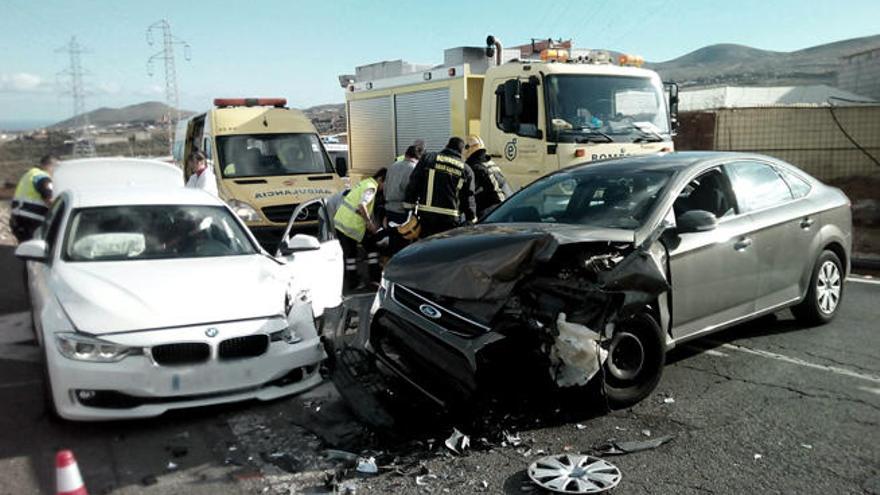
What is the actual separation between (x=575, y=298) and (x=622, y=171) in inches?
70.5

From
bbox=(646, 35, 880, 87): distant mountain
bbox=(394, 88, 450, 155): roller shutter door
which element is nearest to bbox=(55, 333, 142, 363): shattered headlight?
bbox=(394, 88, 450, 155): roller shutter door

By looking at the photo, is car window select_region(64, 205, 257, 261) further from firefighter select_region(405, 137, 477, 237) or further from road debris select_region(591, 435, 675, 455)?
road debris select_region(591, 435, 675, 455)

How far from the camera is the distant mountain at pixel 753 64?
9231 centimetres

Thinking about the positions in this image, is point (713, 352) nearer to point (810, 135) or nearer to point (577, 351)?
point (577, 351)

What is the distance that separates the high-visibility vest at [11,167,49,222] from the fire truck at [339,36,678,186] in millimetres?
5220

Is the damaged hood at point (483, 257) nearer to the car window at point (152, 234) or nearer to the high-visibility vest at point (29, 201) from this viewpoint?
the car window at point (152, 234)

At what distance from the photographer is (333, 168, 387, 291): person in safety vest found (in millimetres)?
8156

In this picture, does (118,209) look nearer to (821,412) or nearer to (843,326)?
(821,412)

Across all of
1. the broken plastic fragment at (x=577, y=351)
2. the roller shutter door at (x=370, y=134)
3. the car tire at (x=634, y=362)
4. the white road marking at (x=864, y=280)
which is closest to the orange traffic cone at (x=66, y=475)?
the broken plastic fragment at (x=577, y=351)

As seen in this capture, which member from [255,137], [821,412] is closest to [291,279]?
[821,412]

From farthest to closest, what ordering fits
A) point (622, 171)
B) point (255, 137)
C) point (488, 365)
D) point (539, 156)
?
point (255, 137) → point (539, 156) → point (622, 171) → point (488, 365)

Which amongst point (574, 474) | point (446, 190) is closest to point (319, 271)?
point (446, 190)

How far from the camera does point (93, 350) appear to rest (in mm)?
4359

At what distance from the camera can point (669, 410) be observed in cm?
465
